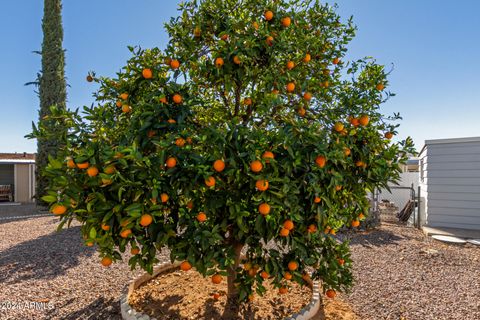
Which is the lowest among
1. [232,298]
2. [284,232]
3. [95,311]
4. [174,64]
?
[95,311]

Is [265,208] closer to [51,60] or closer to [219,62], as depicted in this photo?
[219,62]

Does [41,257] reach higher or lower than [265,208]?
lower

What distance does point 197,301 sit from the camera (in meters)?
3.03

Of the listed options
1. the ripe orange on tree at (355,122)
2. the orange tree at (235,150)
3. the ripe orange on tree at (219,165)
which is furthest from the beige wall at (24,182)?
the ripe orange on tree at (355,122)

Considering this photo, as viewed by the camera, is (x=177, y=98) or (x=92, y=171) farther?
(x=177, y=98)

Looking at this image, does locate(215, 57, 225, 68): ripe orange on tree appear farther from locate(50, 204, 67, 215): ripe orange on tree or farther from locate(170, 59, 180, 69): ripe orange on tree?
locate(50, 204, 67, 215): ripe orange on tree

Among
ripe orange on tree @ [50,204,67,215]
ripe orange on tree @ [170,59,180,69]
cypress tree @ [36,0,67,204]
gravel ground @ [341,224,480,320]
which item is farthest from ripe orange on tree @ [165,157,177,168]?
cypress tree @ [36,0,67,204]

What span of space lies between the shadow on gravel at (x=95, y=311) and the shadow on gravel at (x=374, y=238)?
458 cm

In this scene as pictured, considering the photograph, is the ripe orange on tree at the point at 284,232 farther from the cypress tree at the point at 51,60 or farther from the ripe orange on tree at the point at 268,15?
the cypress tree at the point at 51,60

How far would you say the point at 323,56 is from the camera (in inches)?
116

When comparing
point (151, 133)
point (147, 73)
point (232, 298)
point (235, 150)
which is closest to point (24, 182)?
point (232, 298)

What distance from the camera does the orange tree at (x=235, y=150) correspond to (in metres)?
1.76

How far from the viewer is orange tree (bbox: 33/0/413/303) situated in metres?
1.76

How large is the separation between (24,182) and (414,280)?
16577 millimetres
